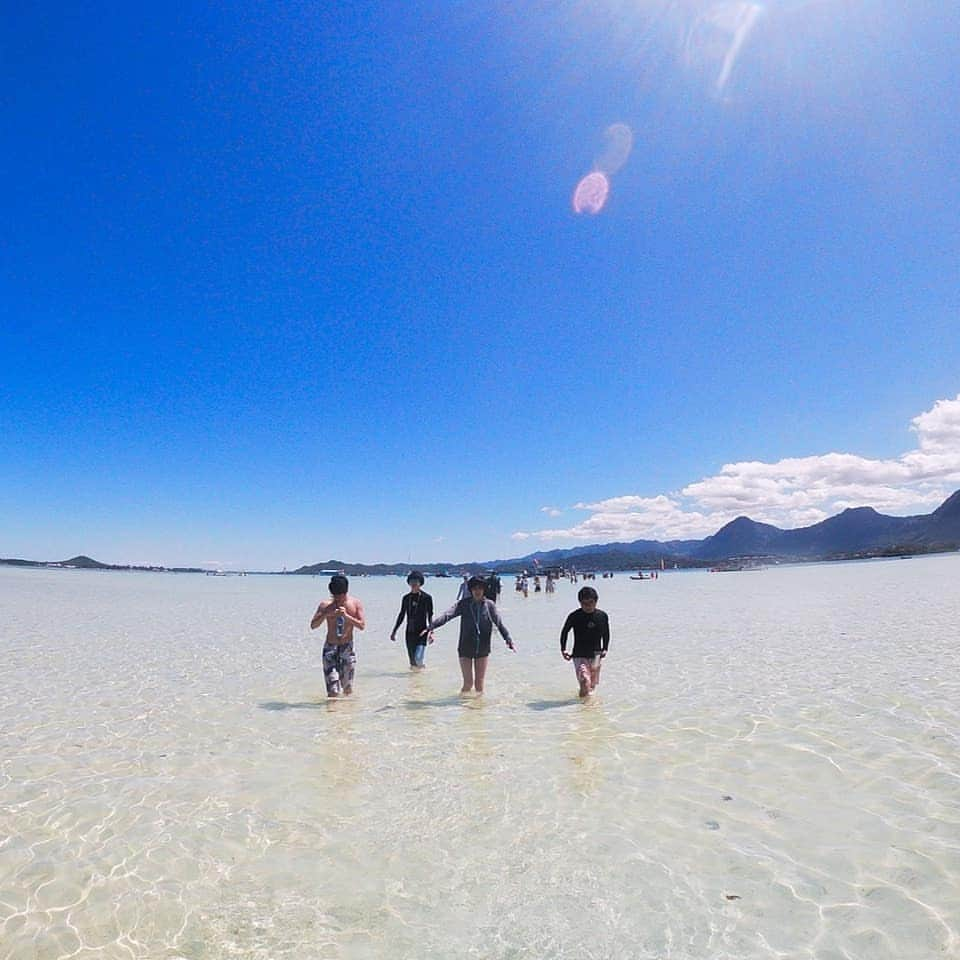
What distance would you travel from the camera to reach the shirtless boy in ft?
34.8

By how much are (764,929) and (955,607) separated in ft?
95.9

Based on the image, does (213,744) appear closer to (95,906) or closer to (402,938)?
(95,906)

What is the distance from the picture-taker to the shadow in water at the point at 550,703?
1084 cm

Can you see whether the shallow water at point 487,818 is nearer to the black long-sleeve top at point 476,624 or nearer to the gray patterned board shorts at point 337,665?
the gray patterned board shorts at point 337,665

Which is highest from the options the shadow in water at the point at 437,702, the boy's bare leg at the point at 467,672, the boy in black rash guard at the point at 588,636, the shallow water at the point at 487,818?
the boy in black rash guard at the point at 588,636

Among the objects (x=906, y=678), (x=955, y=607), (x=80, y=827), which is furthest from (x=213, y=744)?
(x=955, y=607)

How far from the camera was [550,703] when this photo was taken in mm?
11164

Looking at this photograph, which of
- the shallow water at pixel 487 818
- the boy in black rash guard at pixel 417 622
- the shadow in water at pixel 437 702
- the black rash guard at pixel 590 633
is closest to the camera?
the shallow water at pixel 487 818

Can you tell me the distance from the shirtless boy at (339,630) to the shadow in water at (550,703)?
3.46 metres

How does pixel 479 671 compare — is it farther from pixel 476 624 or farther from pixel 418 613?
pixel 418 613

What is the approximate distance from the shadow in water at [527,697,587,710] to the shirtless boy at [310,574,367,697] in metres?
3.46

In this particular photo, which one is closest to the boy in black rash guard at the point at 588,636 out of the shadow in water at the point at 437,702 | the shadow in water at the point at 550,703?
the shadow in water at the point at 550,703

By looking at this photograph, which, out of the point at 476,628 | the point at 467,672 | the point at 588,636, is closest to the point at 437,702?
the point at 467,672

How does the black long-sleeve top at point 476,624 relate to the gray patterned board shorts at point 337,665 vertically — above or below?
above
